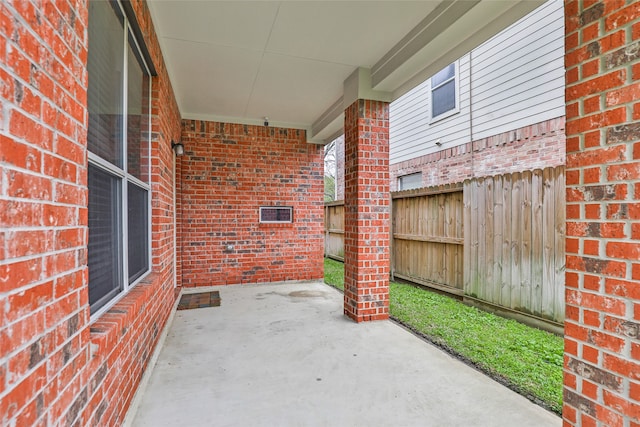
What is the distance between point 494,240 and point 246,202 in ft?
13.6

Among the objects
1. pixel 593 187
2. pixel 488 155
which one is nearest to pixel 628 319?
pixel 593 187

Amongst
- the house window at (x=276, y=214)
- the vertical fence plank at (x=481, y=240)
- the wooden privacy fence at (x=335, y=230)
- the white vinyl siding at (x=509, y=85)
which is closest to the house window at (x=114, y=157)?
the house window at (x=276, y=214)

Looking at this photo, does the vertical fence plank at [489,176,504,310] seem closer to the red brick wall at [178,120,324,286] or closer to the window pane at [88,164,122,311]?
the red brick wall at [178,120,324,286]

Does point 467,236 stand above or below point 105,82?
below

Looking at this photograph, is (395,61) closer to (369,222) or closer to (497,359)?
(369,222)

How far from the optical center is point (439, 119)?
23.3ft

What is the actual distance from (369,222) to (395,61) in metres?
1.81

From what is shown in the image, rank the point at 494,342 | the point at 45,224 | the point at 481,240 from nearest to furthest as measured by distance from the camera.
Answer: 1. the point at 45,224
2. the point at 494,342
3. the point at 481,240

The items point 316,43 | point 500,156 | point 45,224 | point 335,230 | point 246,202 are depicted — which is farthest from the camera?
point 335,230

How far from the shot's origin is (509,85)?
563cm

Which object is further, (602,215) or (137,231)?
(137,231)

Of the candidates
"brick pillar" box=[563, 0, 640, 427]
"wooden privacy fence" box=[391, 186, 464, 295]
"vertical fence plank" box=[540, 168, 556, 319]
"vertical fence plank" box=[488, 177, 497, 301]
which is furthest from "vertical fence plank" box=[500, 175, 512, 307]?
"brick pillar" box=[563, 0, 640, 427]

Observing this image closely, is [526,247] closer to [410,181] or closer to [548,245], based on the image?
[548,245]

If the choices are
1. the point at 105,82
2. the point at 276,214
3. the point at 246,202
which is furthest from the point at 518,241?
the point at 246,202
